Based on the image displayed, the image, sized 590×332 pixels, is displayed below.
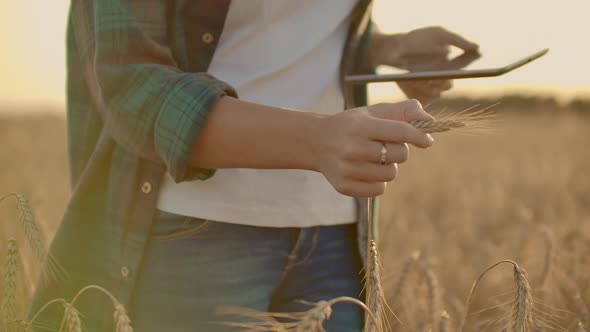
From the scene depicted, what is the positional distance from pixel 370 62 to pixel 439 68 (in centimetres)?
33

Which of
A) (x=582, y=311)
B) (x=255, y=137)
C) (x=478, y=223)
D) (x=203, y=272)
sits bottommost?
(x=478, y=223)

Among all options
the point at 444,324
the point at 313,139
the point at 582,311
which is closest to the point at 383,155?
the point at 313,139

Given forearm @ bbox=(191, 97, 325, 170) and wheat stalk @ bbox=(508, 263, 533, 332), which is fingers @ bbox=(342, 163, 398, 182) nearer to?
forearm @ bbox=(191, 97, 325, 170)

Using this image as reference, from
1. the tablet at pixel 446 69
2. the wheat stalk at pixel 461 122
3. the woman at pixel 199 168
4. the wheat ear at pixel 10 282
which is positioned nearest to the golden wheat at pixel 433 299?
the woman at pixel 199 168

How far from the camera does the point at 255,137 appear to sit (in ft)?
4.78

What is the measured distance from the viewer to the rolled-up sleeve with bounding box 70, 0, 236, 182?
1525mm

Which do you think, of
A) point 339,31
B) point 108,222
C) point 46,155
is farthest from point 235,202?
point 46,155

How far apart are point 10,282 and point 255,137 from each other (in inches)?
21.3

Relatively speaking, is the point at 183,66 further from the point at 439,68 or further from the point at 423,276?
the point at 423,276

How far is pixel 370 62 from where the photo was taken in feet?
7.25

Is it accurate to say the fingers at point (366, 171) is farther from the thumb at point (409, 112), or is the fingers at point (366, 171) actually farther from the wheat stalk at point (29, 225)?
the wheat stalk at point (29, 225)

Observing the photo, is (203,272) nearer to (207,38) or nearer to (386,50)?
(207,38)

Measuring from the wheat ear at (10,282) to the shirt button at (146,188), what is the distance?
1.13ft

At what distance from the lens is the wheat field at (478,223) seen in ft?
7.45
